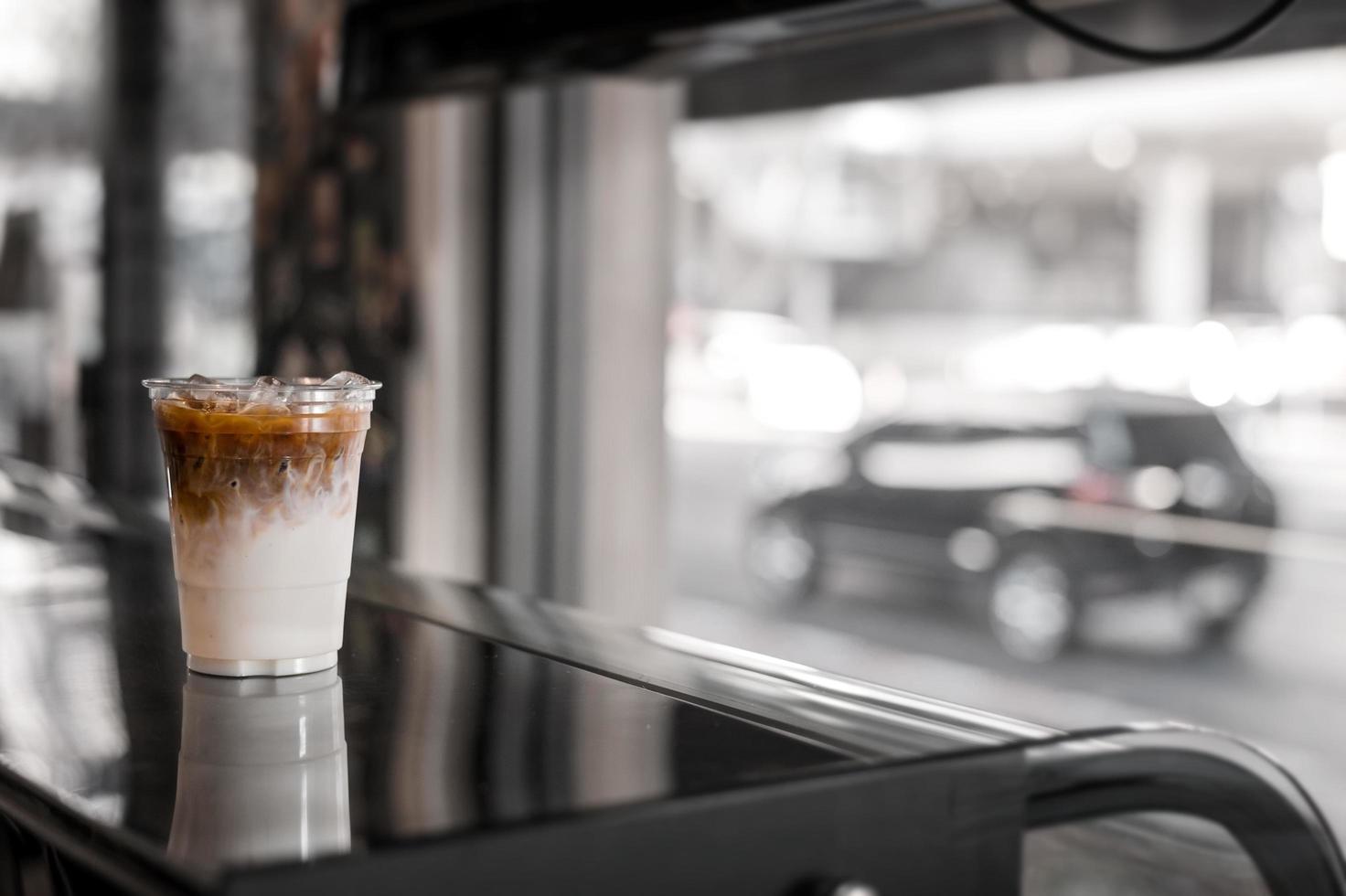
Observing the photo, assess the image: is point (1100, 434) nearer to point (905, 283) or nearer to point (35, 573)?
point (905, 283)

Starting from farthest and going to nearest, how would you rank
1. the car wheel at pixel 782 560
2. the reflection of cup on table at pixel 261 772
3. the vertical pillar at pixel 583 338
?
the car wheel at pixel 782 560, the vertical pillar at pixel 583 338, the reflection of cup on table at pixel 261 772

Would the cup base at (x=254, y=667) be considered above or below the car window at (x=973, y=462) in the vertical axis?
above

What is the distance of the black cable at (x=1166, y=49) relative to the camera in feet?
2.50

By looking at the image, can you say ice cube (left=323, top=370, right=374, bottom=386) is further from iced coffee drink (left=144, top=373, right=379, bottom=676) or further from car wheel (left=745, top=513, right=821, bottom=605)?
car wheel (left=745, top=513, right=821, bottom=605)

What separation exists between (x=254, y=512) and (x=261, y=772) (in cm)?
20

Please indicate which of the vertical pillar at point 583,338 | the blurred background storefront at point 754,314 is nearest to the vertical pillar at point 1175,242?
the blurred background storefront at point 754,314

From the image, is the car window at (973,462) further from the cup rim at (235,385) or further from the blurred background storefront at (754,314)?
the cup rim at (235,385)

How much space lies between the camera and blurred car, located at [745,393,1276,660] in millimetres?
3076

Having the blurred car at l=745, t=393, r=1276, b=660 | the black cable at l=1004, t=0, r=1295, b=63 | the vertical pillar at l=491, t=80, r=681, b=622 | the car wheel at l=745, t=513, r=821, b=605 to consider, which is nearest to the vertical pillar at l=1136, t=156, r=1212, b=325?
the blurred car at l=745, t=393, r=1276, b=660

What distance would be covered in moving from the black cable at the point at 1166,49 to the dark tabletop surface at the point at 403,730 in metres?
0.39

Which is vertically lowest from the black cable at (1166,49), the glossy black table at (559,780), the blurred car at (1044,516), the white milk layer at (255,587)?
the blurred car at (1044,516)

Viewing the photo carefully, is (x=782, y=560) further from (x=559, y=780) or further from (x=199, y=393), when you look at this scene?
(x=559, y=780)

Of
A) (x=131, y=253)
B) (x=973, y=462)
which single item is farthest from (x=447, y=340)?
(x=973, y=462)

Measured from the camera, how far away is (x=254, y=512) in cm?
72
